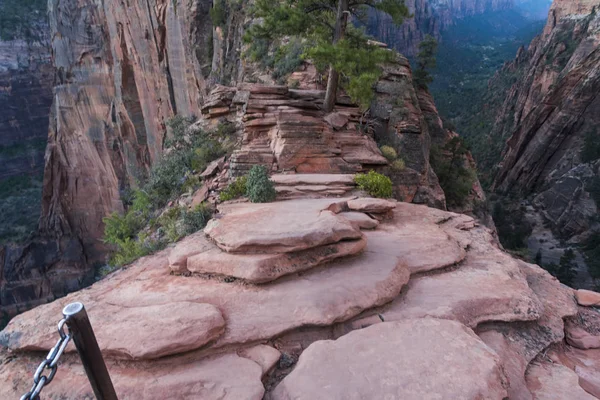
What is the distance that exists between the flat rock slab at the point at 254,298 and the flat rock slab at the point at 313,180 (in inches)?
134

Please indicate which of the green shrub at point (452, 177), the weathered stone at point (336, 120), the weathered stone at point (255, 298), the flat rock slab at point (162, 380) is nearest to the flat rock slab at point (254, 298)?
the weathered stone at point (255, 298)

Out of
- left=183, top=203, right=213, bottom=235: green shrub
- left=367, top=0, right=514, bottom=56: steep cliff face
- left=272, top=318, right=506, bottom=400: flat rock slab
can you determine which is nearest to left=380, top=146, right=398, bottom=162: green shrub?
left=183, top=203, right=213, bottom=235: green shrub

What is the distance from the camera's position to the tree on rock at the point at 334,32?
9.01 m

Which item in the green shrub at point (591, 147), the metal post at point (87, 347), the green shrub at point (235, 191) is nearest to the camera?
the metal post at point (87, 347)

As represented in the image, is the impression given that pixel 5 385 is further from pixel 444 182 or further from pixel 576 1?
pixel 576 1

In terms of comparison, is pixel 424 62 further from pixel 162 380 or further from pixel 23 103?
pixel 23 103

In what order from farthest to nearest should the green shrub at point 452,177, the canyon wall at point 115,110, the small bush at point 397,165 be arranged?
the green shrub at point 452,177 < the canyon wall at point 115,110 < the small bush at point 397,165

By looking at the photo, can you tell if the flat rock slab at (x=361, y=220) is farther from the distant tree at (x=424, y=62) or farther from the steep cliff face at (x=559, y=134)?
the steep cliff face at (x=559, y=134)

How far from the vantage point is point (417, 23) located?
101 meters

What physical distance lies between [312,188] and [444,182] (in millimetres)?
12711

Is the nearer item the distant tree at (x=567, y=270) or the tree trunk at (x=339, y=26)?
the tree trunk at (x=339, y=26)

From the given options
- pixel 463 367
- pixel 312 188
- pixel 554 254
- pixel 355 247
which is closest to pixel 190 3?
pixel 312 188

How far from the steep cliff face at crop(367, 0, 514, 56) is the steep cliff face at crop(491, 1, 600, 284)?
2276 centimetres

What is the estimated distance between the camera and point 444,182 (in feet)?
59.3
